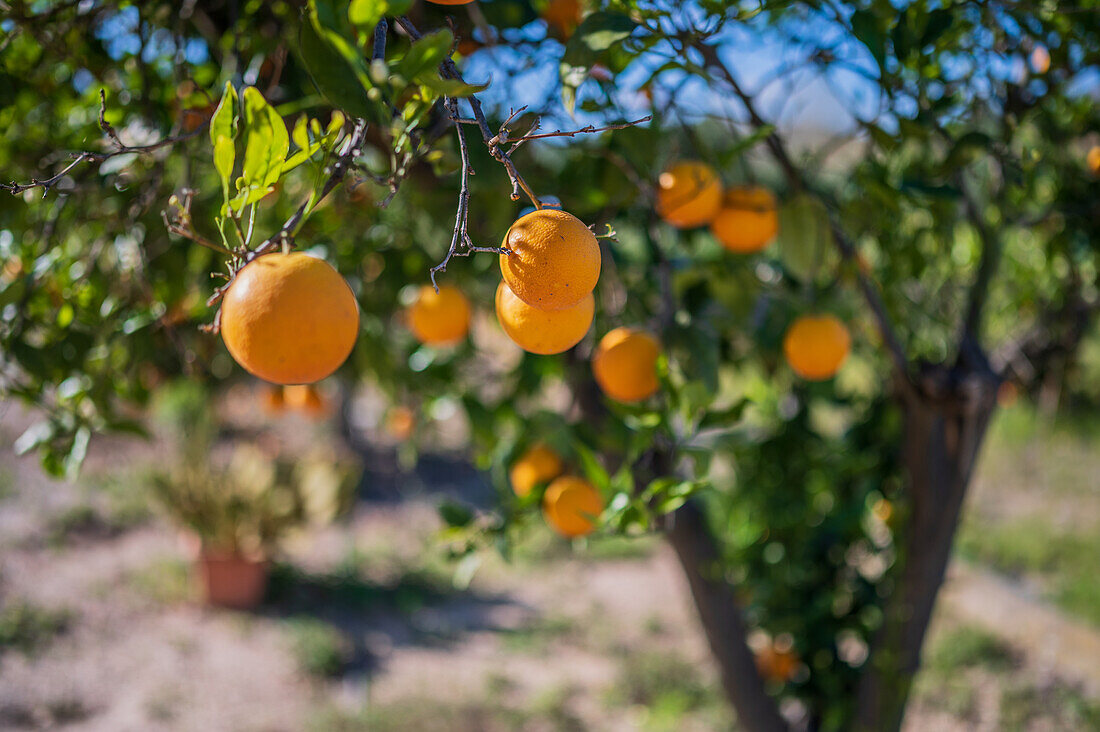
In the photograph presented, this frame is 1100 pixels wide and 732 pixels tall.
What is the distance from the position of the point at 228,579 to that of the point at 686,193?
268 centimetres

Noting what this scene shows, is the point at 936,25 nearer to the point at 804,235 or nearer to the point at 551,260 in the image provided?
the point at 804,235

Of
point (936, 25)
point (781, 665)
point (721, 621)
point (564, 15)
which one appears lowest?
point (781, 665)

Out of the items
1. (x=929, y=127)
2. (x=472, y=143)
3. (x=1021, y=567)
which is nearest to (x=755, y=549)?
(x=929, y=127)

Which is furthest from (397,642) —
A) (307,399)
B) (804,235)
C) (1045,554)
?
(1045,554)

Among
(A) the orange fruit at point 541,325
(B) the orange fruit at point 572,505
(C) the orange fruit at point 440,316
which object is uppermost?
(A) the orange fruit at point 541,325

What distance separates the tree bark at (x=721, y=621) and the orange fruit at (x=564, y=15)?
2.74ft

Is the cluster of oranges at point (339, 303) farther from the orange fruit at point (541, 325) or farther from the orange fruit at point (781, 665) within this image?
the orange fruit at point (781, 665)

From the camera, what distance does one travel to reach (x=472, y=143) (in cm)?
73

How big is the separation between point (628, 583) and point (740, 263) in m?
2.63

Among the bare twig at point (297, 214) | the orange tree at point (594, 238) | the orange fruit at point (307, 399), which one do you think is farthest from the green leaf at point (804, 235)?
the orange fruit at point (307, 399)

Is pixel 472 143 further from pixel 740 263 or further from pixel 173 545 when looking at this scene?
pixel 173 545

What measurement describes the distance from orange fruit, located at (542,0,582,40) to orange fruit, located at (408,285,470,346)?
1.17 feet

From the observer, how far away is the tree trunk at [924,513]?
124cm

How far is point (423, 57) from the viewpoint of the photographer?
40 cm
